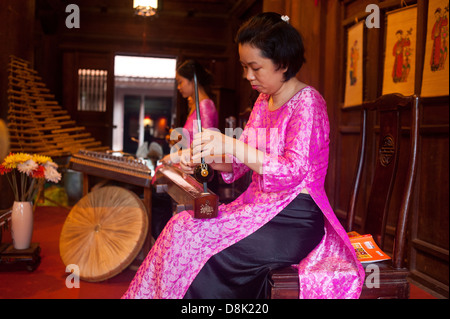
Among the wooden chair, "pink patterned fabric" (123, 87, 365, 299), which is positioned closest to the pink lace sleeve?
"pink patterned fabric" (123, 87, 365, 299)

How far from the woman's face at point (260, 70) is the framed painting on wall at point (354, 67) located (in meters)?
2.46

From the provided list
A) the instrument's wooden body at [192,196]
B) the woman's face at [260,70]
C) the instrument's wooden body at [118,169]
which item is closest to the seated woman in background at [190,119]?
the instrument's wooden body at [118,169]

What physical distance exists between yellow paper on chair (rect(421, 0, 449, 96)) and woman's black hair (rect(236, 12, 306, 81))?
163 cm

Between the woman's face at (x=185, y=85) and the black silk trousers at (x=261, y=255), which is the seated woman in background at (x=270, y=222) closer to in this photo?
the black silk trousers at (x=261, y=255)

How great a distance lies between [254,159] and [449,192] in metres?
1.96

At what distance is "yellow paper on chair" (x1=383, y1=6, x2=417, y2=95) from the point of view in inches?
124

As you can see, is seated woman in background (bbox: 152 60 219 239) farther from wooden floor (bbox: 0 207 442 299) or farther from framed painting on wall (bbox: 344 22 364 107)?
framed painting on wall (bbox: 344 22 364 107)

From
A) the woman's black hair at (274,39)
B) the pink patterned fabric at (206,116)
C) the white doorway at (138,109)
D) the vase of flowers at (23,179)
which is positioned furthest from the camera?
the white doorway at (138,109)

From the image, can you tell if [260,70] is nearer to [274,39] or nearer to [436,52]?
[274,39]

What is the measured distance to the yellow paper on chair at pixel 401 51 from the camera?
3156 millimetres

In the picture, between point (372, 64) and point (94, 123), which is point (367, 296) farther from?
point (94, 123)

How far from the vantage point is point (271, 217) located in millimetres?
1447

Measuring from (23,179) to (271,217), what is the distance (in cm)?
240
